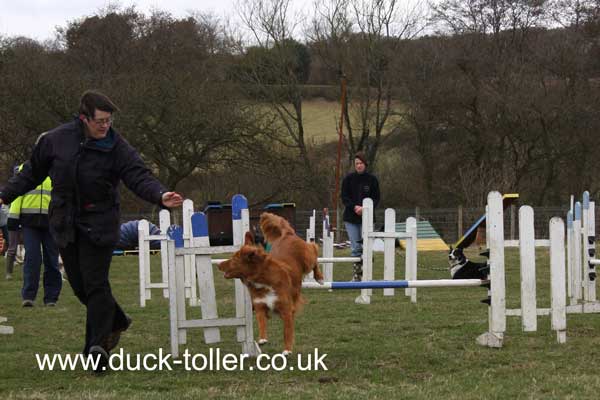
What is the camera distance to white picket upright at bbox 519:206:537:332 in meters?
6.48

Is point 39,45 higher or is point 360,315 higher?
point 39,45

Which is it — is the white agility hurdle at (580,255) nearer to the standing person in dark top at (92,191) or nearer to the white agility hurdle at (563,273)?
the white agility hurdle at (563,273)

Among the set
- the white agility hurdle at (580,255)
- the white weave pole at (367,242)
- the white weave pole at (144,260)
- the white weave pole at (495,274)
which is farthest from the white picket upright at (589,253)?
the white weave pole at (144,260)

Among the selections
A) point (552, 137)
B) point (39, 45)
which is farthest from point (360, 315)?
point (39, 45)

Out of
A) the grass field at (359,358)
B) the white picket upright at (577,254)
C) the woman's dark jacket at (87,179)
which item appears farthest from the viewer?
the white picket upright at (577,254)

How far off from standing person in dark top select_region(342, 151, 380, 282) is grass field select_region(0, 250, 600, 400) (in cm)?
166

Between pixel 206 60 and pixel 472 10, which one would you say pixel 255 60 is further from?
pixel 472 10

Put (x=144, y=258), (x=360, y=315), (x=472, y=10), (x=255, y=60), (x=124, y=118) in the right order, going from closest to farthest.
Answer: (x=360, y=315)
(x=144, y=258)
(x=124, y=118)
(x=472, y=10)
(x=255, y=60)

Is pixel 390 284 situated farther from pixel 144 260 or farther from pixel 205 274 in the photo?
pixel 144 260

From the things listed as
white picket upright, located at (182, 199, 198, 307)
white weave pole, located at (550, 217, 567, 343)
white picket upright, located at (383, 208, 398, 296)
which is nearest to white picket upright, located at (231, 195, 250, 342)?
white weave pole, located at (550, 217, 567, 343)

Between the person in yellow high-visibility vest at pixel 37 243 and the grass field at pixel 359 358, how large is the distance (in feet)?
0.64

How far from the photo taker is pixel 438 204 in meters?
32.6

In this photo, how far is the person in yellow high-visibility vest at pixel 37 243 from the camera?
9.12 metres

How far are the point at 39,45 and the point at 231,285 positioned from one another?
73.3 feet
